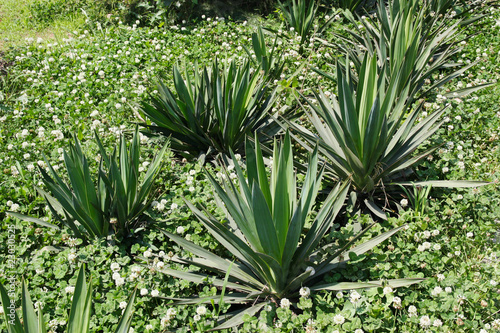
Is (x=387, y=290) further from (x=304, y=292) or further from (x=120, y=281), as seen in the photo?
(x=120, y=281)

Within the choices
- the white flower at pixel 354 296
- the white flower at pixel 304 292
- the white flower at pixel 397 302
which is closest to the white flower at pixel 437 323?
the white flower at pixel 397 302

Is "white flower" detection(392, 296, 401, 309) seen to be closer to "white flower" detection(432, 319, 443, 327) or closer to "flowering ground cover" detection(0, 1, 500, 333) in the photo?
"flowering ground cover" detection(0, 1, 500, 333)

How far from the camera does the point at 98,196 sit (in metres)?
2.96

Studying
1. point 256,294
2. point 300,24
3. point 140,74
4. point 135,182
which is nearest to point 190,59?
point 140,74

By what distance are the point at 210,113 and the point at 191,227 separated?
1146 mm

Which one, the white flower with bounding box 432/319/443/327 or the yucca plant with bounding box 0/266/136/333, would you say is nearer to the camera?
the yucca plant with bounding box 0/266/136/333

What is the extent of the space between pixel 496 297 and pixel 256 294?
1450 mm

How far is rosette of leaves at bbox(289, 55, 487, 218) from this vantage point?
309 centimetres

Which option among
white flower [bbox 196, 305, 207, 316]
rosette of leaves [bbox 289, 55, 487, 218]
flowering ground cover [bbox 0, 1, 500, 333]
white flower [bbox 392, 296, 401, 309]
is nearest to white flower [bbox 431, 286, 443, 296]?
flowering ground cover [bbox 0, 1, 500, 333]

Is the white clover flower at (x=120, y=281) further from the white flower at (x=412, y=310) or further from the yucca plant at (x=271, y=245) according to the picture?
the white flower at (x=412, y=310)

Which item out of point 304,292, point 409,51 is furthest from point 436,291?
point 409,51

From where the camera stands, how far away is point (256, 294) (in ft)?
8.20

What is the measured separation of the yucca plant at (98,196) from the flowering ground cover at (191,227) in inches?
3.4

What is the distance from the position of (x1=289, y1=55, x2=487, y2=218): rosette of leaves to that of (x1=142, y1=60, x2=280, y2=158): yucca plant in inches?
24.9
